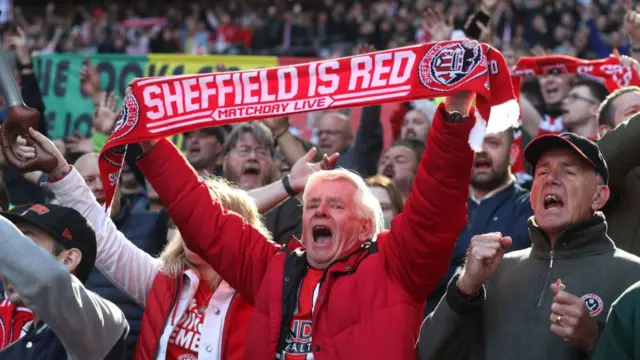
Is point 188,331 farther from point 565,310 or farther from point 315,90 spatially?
point 565,310

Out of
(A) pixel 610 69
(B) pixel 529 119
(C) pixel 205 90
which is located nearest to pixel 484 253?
(C) pixel 205 90

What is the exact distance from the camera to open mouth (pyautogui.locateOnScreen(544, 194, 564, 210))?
4094 mm

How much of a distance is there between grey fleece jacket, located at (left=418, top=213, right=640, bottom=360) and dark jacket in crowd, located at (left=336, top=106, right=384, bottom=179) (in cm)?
311

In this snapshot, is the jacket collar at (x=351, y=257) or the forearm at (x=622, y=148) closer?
the jacket collar at (x=351, y=257)

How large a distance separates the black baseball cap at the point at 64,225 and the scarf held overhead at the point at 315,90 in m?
0.25

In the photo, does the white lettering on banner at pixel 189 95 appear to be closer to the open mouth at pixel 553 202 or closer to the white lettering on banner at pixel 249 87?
the white lettering on banner at pixel 249 87

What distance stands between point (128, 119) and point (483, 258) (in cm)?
149

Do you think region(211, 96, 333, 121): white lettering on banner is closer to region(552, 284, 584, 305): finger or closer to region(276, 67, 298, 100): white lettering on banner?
region(276, 67, 298, 100): white lettering on banner

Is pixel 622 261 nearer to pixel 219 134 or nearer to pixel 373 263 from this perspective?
pixel 373 263

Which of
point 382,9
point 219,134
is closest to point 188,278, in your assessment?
point 219,134

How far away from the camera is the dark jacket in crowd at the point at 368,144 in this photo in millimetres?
7152

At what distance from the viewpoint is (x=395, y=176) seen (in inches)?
255

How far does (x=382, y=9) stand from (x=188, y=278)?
16953 mm

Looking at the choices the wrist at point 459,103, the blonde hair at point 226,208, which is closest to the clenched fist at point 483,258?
the wrist at point 459,103
